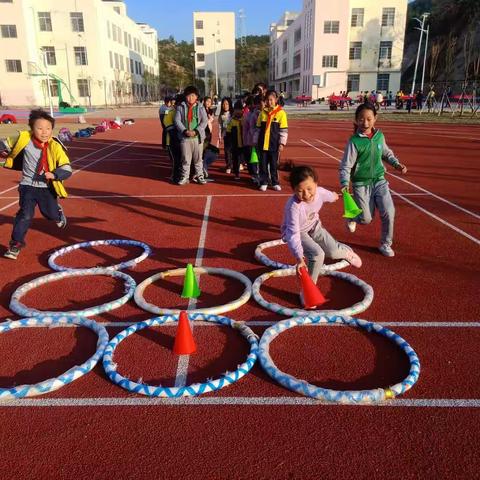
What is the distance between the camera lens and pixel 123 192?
10.9 meters

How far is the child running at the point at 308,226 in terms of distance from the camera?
4648 mm

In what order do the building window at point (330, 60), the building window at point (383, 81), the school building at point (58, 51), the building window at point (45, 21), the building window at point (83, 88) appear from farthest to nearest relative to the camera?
1. the building window at point (383, 81)
2. the building window at point (330, 60)
3. the building window at point (83, 88)
4. the building window at point (45, 21)
5. the school building at point (58, 51)

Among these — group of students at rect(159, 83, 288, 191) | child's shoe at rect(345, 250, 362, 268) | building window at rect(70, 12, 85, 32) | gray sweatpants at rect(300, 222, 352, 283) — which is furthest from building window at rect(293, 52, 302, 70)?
gray sweatpants at rect(300, 222, 352, 283)

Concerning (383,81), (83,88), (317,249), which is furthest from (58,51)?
(317,249)

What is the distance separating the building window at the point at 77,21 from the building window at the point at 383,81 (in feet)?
144

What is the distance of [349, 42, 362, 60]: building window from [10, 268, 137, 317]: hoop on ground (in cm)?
7368

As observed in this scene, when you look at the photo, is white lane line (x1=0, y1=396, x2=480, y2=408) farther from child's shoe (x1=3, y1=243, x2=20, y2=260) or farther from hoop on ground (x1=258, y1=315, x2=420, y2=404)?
child's shoe (x1=3, y1=243, x2=20, y2=260)

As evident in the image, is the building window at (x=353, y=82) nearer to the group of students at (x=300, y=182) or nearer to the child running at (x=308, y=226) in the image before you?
the group of students at (x=300, y=182)

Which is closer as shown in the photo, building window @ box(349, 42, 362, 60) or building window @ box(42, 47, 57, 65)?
building window @ box(42, 47, 57, 65)

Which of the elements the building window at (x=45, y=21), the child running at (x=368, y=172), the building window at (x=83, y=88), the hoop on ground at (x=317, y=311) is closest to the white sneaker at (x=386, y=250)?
the child running at (x=368, y=172)

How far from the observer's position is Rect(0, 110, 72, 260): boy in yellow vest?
20.7ft

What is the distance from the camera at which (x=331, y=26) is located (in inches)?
2670

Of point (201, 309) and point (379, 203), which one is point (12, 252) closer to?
point (201, 309)

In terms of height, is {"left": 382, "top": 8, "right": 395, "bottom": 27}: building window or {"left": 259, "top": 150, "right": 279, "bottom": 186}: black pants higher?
{"left": 382, "top": 8, "right": 395, "bottom": 27}: building window
